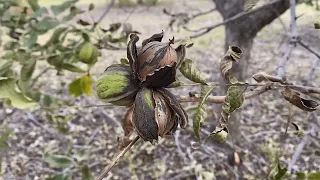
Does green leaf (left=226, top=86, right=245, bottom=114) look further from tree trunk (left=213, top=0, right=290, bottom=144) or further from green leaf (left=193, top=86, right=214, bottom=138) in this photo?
tree trunk (left=213, top=0, right=290, bottom=144)

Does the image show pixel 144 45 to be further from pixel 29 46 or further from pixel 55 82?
pixel 55 82

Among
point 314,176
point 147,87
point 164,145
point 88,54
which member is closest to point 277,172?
point 314,176

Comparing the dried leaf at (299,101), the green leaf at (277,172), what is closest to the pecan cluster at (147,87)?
the dried leaf at (299,101)

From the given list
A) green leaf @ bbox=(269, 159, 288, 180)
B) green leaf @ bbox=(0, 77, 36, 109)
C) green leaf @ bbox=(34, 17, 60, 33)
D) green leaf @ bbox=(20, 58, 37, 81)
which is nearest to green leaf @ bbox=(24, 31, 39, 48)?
green leaf @ bbox=(34, 17, 60, 33)

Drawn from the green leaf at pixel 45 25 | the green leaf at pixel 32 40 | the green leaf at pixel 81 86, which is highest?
the green leaf at pixel 45 25

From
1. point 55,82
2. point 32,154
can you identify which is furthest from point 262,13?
point 55,82

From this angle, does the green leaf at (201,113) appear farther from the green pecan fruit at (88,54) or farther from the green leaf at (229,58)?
the green pecan fruit at (88,54)
